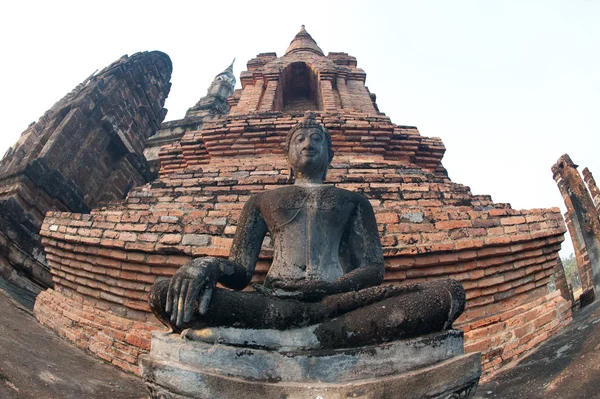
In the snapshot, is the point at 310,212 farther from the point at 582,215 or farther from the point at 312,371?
the point at 582,215

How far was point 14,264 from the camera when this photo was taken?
541 cm

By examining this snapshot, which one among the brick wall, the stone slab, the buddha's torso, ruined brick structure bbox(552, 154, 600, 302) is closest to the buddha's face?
the buddha's torso

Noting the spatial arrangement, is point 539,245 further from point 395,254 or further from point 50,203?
point 50,203

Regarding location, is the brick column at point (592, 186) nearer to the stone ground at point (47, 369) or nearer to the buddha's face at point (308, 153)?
the buddha's face at point (308, 153)

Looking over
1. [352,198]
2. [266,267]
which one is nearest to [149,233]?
[266,267]

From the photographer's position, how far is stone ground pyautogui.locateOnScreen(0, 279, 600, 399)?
243 cm

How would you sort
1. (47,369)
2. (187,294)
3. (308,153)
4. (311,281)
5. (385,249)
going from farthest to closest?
(385,249) → (308,153) → (47,369) → (311,281) → (187,294)

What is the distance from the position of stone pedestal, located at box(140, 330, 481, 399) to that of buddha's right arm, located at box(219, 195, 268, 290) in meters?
0.66

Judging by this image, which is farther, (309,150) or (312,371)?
(309,150)

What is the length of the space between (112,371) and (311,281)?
237 centimetres

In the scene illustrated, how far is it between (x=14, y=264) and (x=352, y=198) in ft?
17.9

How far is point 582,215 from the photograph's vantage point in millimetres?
7895

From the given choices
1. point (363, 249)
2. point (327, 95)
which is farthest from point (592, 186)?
point (363, 249)

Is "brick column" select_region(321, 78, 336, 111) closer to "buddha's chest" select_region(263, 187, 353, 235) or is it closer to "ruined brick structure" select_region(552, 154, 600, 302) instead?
"buddha's chest" select_region(263, 187, 353, 235)
